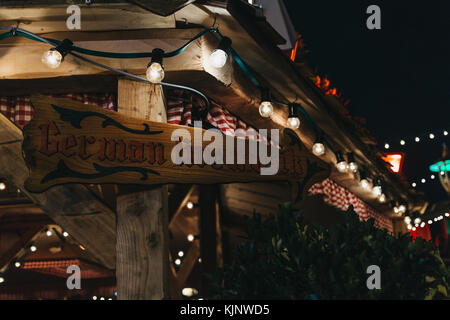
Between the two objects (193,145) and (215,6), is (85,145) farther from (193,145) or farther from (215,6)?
(215,6)

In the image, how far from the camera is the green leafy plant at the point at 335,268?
212 centimetres

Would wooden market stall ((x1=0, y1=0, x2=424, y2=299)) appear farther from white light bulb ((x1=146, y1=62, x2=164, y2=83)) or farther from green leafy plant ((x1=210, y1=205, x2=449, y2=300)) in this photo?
green leafy plant ((x1=210, y1=205, x2=449, y2=300))

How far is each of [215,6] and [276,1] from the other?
1427 mm

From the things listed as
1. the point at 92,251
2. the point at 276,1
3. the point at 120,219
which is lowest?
the point at 92,251

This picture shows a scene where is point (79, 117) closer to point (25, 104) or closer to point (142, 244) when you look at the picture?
point (142, 244)

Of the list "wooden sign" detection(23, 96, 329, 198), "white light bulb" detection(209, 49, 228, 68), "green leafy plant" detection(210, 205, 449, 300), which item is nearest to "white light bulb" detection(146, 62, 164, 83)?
"wooden sign" detection(23, 96, 329, 198)

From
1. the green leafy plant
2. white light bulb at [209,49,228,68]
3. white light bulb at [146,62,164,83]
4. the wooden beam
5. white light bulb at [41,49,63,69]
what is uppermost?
white light bulb at [209,49,228,68]

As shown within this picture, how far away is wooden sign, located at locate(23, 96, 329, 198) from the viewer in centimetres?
314

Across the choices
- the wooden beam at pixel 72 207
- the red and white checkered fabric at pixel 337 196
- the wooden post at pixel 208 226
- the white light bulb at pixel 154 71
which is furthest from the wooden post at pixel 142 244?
the red and white checkered fabric at pixel 337 196

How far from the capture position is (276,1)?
493cm

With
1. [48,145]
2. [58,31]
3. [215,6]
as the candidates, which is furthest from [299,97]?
[48,145]

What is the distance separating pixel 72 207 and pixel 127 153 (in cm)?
70

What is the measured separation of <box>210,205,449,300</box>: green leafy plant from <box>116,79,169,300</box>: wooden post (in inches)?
49.0
